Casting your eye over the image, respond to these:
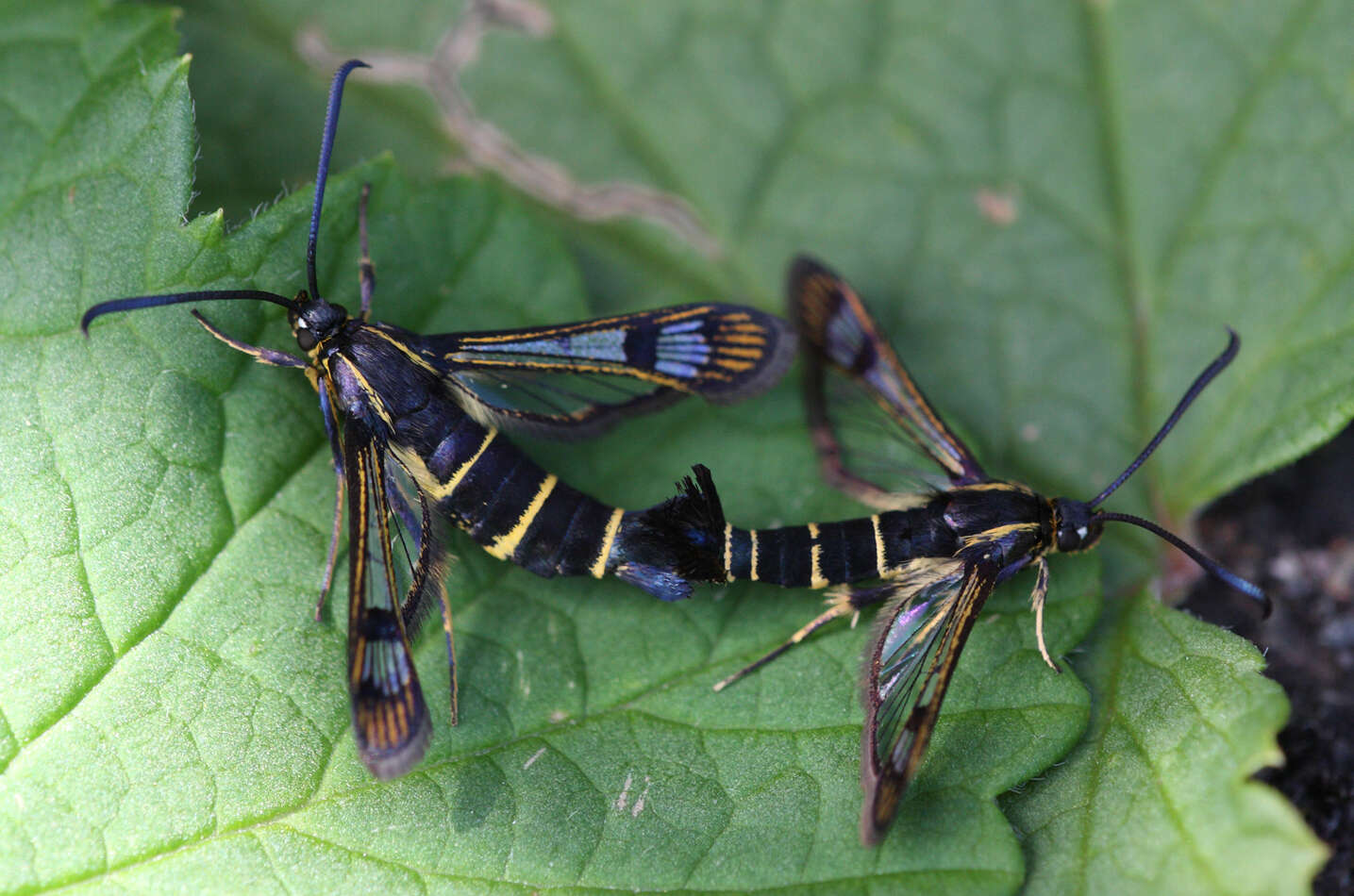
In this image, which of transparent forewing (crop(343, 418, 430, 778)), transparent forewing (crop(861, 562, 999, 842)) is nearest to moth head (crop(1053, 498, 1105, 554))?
transparent forewing (crop(861, 562, 999, 842))

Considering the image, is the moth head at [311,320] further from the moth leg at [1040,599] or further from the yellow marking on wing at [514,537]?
the moth leg at [1040,599]

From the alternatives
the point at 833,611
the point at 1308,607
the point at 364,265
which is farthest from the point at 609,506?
the point at 1308,607

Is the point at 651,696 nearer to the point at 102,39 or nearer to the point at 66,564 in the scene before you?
the point at 66,564

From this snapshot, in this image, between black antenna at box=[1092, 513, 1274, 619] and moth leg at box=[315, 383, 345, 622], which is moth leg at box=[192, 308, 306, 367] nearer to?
moth leg at box=[315, 383, 345, 622]

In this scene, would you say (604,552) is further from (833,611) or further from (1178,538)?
(1178,538)

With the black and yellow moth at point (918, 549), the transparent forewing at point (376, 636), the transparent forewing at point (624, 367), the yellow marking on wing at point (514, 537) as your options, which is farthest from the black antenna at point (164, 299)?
the black and yellow moth at point (918, 549)

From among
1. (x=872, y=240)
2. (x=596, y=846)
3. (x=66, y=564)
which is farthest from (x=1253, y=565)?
(x=66, y=564)
